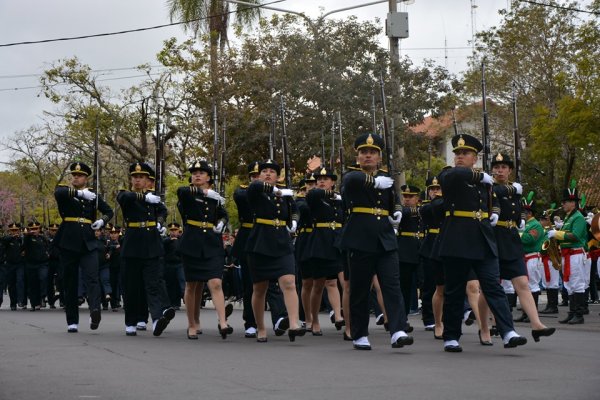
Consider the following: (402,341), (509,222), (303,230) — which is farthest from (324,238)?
(402,341)

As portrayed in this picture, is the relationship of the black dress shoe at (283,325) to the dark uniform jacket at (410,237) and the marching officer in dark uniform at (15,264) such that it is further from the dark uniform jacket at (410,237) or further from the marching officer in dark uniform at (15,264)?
the marching officer in dark uniform at (15,264)

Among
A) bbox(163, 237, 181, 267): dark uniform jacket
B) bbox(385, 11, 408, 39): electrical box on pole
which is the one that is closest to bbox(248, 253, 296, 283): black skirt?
bbox(163, 237, 181, 267): dark uniform jacket

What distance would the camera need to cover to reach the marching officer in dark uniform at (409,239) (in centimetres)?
1523

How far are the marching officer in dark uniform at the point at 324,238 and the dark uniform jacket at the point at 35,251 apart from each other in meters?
11.6

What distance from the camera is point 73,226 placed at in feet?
47.2

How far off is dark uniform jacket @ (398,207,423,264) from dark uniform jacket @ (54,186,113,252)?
12.4ft

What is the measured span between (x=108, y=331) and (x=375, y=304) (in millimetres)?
3395

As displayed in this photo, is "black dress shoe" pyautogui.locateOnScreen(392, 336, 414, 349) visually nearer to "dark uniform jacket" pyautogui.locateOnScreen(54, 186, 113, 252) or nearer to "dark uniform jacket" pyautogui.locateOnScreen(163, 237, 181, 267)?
"dark uniform jacket" pyautogui.locateOnScreen(54, 186, 113, 252)

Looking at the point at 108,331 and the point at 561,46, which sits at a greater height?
the point at 561,46

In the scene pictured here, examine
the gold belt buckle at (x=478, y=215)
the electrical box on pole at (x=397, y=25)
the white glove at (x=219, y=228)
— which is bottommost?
the white glove at (x=219, y=228)

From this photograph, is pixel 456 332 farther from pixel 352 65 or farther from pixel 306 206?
pixel 352 65

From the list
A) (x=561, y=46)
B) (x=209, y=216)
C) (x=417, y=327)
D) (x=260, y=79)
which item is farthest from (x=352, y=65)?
(x=209, y=216)

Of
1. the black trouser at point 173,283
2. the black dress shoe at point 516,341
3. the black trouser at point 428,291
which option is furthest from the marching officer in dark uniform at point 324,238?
the black trouser at point 173,283

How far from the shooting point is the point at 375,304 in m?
15.0
